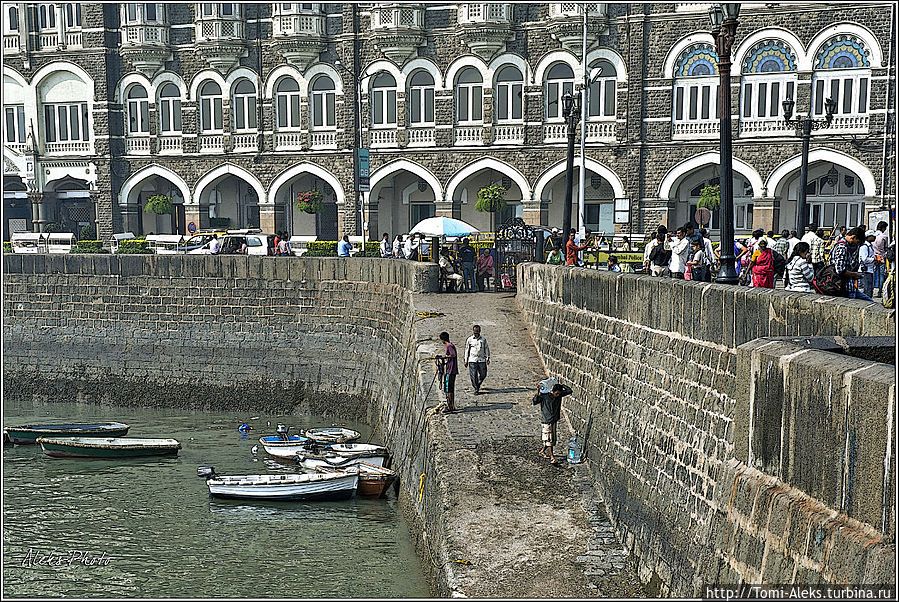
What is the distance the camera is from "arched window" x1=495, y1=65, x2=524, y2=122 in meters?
36.8

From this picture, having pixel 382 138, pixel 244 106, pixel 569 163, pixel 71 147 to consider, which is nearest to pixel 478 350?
pixel 569 163

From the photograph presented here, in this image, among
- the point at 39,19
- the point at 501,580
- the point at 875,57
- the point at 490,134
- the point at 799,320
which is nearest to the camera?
the point at 799,320

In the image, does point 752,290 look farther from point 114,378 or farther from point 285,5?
point 285,5

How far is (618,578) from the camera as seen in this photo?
1148cm

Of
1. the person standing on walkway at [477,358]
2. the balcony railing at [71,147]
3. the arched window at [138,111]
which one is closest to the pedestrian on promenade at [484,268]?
the person standing on walkway at [477,358]

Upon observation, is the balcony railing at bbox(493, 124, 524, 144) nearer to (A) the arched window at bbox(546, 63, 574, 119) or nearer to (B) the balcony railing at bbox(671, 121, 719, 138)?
(A) the arched window at bbox(546, 63, 574, 119)

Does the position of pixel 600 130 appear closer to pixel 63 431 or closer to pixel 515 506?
pixel 63 431

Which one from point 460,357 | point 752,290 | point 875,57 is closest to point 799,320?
point 752,290

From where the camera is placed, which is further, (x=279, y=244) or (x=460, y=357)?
(x=279, y=244)

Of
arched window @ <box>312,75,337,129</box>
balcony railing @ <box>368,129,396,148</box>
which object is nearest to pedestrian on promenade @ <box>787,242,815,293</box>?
balcony railing @ <box>368,129,396,148</box>

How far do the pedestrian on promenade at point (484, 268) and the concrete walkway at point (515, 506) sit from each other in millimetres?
6186

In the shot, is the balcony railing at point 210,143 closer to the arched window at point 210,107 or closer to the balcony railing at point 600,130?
the arched window at point 210,107

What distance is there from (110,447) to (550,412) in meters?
12.3

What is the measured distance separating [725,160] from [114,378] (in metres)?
21.2
